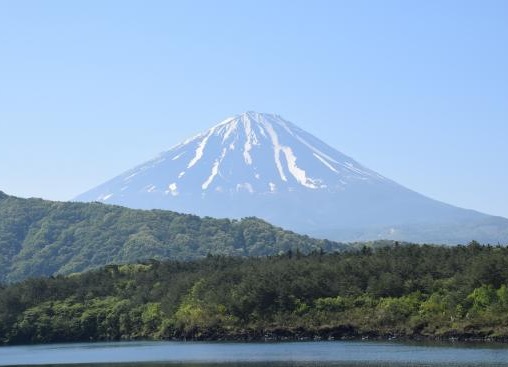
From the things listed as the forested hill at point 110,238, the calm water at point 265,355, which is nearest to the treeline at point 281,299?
the calm water at point 265,355

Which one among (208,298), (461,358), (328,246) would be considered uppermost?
(328,246)

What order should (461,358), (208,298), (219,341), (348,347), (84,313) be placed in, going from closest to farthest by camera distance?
1. (461,358)
2. (348,347)
3. (219,341)
4. (208,298)
5. (84,313)

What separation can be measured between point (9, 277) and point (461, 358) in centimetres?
11436

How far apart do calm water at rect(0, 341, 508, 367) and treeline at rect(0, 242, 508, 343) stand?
464 centimetres

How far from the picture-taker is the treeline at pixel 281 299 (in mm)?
70188

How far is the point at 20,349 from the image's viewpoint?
83.5 meters

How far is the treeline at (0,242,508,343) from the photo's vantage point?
7019 centimetres

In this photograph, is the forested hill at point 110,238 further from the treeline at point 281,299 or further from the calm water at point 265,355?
the calm water at point 265,355

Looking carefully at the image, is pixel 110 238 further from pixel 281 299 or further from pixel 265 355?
pixel 265 355

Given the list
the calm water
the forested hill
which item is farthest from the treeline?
the forested hill

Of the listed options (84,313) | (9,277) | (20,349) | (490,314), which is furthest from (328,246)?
(490,314)

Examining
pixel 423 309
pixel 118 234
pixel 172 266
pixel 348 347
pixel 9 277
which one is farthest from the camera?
pixel 118 234

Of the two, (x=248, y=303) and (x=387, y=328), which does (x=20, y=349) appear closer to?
(x=248, y=303)

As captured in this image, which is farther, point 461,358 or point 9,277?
point 9,277
